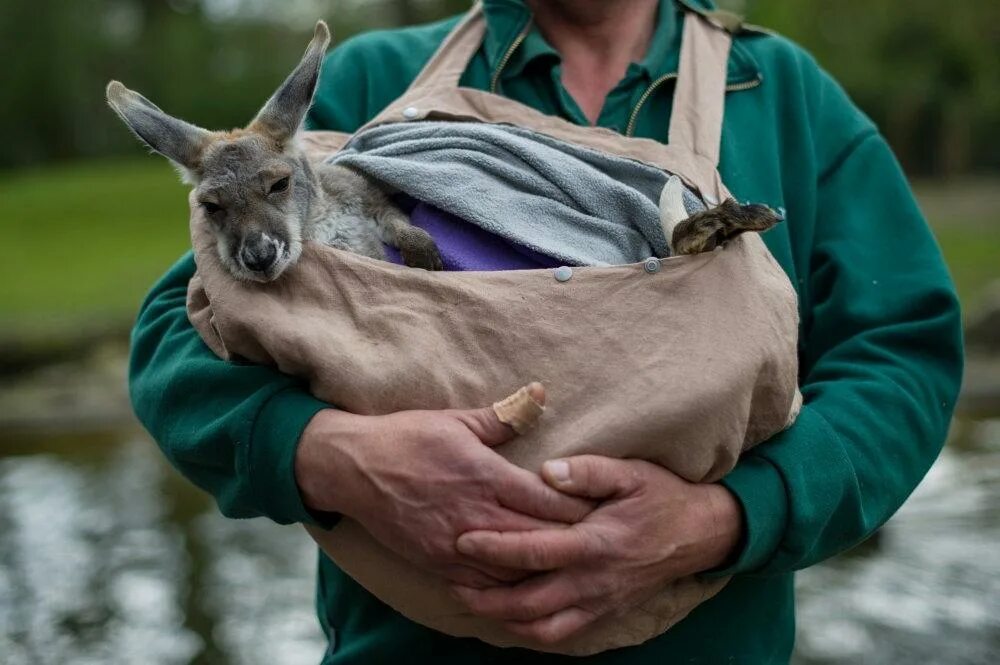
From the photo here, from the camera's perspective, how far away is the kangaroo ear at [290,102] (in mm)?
2424

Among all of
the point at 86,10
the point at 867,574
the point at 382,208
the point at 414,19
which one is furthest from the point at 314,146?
the point at 86,10

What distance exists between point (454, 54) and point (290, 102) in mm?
433

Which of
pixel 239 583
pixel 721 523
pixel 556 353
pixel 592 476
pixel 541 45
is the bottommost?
pixel 239 583

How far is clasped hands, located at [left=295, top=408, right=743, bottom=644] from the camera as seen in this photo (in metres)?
1.96

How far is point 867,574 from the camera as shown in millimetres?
5500

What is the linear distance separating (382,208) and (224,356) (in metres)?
0.45

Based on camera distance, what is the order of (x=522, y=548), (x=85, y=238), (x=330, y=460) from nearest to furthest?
(x=522, y=548) < (x=330, y=460) < (x=85, y=238)

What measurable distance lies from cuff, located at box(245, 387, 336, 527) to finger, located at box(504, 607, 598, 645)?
437 mm

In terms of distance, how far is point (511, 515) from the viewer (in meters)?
1.97

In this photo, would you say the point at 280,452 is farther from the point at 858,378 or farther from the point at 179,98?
the point at 179,98

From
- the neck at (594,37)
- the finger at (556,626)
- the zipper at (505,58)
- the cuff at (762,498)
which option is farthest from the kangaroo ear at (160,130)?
the cuff at (762,498)

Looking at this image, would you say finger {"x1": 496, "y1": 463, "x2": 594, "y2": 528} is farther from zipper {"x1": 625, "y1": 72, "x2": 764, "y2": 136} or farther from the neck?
the neck

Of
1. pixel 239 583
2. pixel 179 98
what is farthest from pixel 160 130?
pixel 179 98

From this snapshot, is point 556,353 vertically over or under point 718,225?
under
